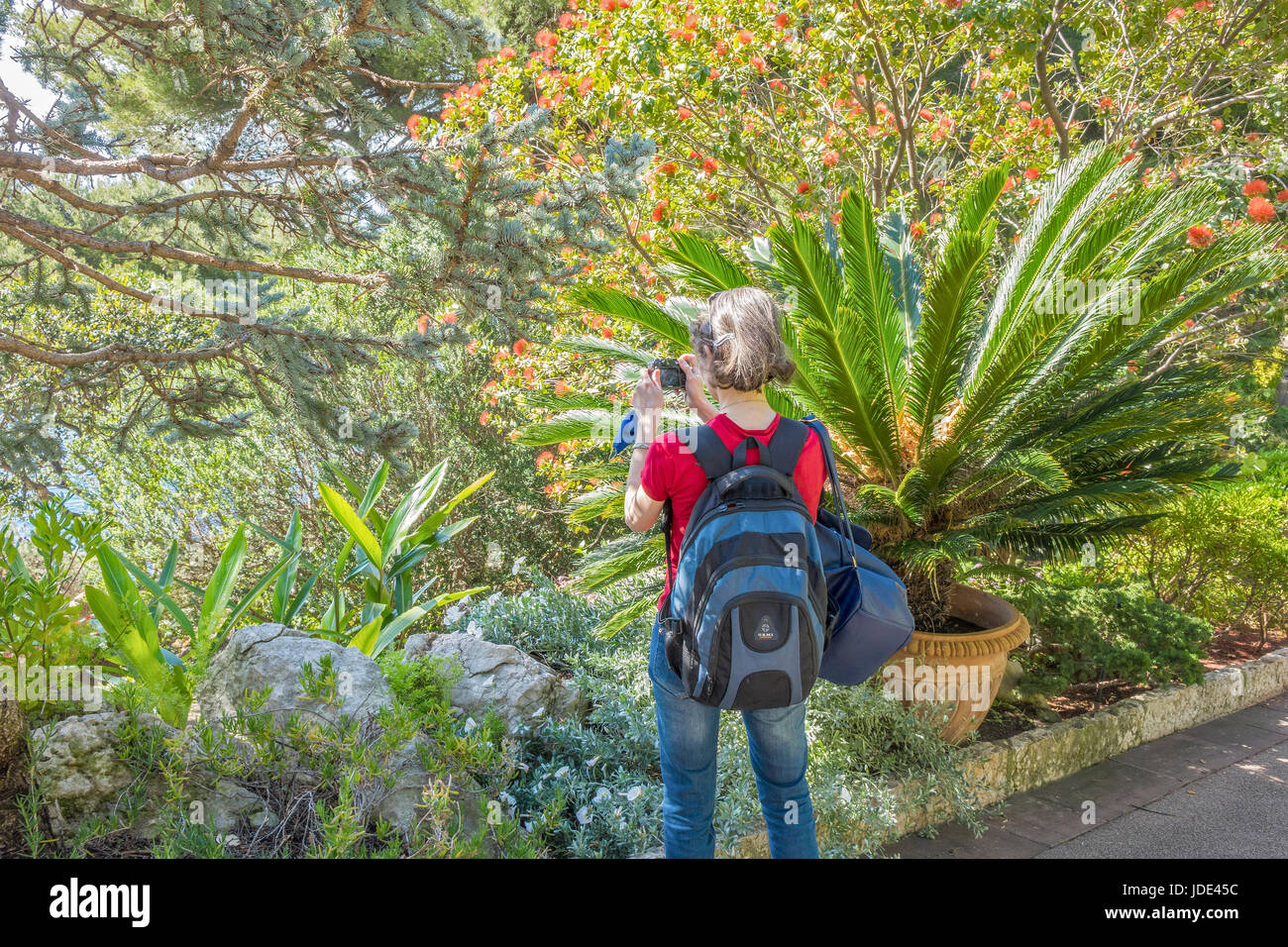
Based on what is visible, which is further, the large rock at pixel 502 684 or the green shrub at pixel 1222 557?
the green shrub at pixel 1222 557

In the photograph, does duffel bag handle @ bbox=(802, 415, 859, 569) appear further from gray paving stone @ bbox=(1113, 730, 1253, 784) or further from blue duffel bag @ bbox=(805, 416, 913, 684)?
gray paving stone @ bbox=(1113, 730, 1253, 784)

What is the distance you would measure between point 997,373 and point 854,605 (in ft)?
5.57

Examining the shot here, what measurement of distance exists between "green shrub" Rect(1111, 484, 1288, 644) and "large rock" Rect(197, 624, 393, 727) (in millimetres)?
4346

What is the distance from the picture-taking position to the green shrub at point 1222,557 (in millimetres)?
5102

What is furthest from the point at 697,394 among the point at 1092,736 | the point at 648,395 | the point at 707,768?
the point at 1092,736

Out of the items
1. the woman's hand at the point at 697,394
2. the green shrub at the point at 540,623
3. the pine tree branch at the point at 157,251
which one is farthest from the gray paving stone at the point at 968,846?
the pine tree branch at the point at 157,251

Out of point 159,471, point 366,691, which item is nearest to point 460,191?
point 366,691

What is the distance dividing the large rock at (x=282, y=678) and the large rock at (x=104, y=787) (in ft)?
1.04

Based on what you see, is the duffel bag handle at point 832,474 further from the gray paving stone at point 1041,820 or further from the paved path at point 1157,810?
the gray paving stone at point 1041,820

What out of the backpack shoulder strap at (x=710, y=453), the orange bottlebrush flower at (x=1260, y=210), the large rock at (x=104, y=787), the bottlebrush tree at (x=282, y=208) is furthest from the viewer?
the orange bottlebrush flower at (x=1260, y=210)

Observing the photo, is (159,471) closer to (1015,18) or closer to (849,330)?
(849,330)

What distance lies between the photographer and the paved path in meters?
3.05

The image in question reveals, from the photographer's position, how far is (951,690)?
3430 mm

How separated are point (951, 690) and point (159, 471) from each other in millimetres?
6328
